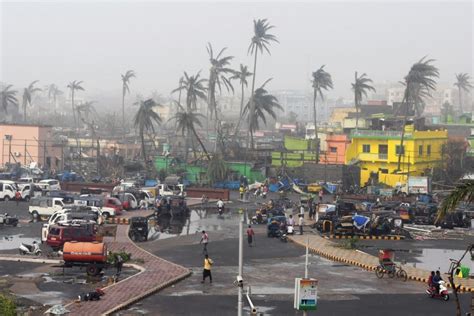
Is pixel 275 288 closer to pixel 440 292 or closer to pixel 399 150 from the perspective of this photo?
pixel 440 292

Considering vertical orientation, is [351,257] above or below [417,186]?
below

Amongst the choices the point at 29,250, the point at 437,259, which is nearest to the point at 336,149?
the point at 437,259

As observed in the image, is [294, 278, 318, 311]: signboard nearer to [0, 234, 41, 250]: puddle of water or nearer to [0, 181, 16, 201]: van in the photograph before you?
[0, 234, 41, 250]: puddle of water

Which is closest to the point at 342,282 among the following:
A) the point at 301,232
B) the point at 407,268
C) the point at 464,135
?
the point at 407,268

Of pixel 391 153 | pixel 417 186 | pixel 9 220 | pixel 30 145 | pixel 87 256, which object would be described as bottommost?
pixel 9 220

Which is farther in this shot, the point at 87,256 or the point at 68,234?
the point at 68,234

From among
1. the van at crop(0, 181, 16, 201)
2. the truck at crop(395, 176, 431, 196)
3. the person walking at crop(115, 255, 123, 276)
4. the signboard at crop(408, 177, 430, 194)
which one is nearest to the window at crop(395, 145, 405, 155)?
the truck at crop(395, 176, 431, 196)

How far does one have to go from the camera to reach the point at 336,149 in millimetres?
81250

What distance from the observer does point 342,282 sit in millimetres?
28781

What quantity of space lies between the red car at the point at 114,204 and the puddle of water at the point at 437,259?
1772 cm

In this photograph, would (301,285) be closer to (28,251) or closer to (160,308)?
(160,308)

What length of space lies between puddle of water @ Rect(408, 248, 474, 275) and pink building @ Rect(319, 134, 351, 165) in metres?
41.9

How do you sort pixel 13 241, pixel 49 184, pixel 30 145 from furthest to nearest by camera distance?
pixel 30 145
pixel 49 184
pixel 13 241

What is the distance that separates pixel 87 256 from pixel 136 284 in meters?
2.65
